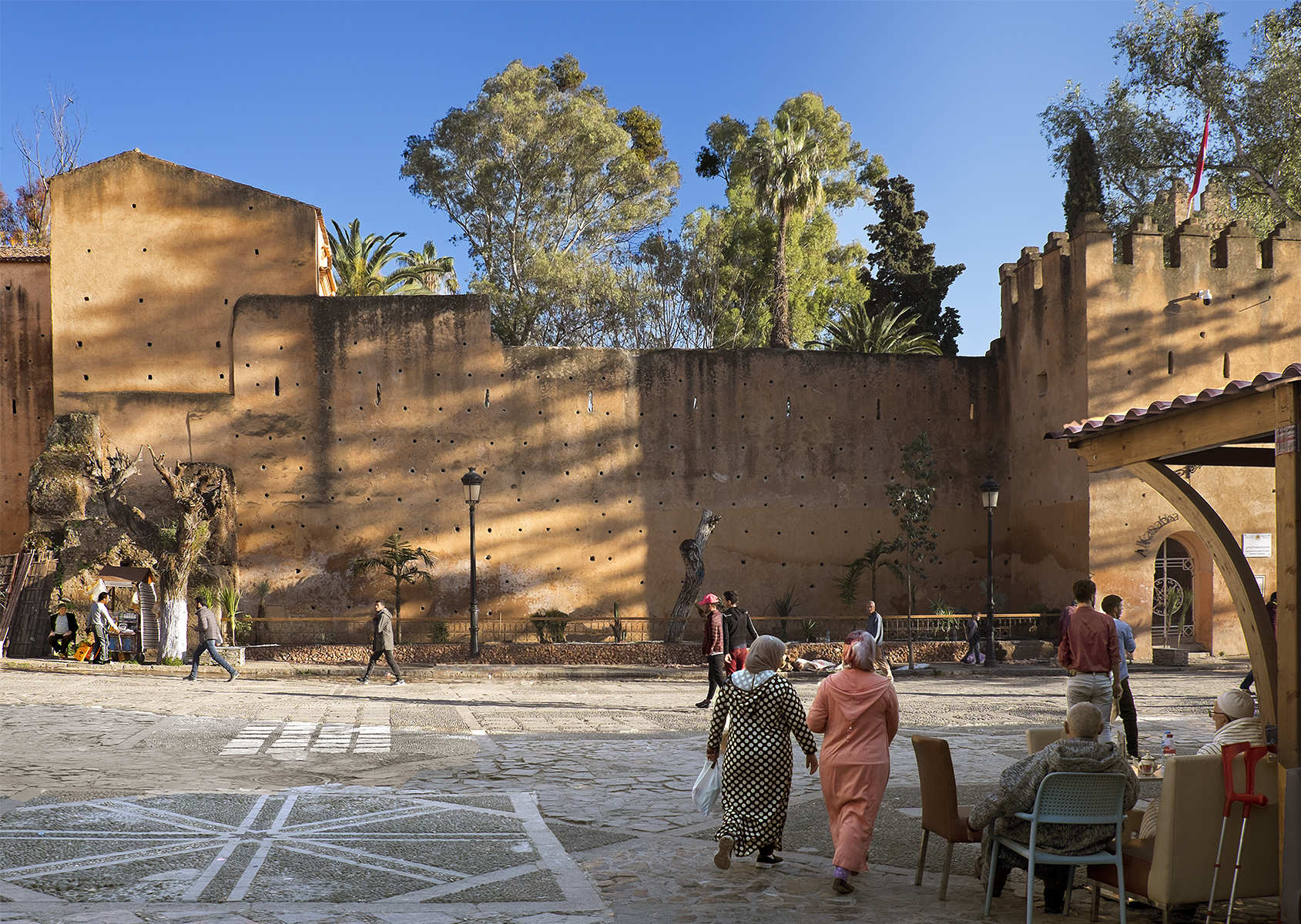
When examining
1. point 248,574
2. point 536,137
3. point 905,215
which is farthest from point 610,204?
point 248,574

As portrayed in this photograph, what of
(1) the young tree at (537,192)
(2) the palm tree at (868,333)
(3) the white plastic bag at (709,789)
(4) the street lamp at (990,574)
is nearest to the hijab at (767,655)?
(3) the white plastic bag at (709,789)

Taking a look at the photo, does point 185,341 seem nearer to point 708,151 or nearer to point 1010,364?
point 1010,364

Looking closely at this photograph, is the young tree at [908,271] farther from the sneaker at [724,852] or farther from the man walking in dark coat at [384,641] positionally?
the sneaker at [724,852]

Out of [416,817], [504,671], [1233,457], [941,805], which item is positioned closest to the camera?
[941,805]

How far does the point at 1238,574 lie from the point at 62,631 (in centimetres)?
1956

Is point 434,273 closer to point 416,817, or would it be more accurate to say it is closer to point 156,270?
point 156,270

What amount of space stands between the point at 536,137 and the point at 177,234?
1677 centimetres

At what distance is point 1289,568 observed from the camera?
18.3 feet

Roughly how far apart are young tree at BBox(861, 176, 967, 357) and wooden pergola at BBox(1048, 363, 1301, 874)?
32.1m

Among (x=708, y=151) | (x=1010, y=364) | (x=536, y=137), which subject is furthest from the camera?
(x=708, y=151)

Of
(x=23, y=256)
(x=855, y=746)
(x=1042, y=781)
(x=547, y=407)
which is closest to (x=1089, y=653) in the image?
(x=855, y=746)

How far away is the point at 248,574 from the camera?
23.9m

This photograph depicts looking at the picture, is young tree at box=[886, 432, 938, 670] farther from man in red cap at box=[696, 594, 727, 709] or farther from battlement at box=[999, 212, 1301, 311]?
man in red cap at box=[696, 594, 727, 709]

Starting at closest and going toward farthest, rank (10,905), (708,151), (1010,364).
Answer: (10,905) < (1010,364) < (708,151)
